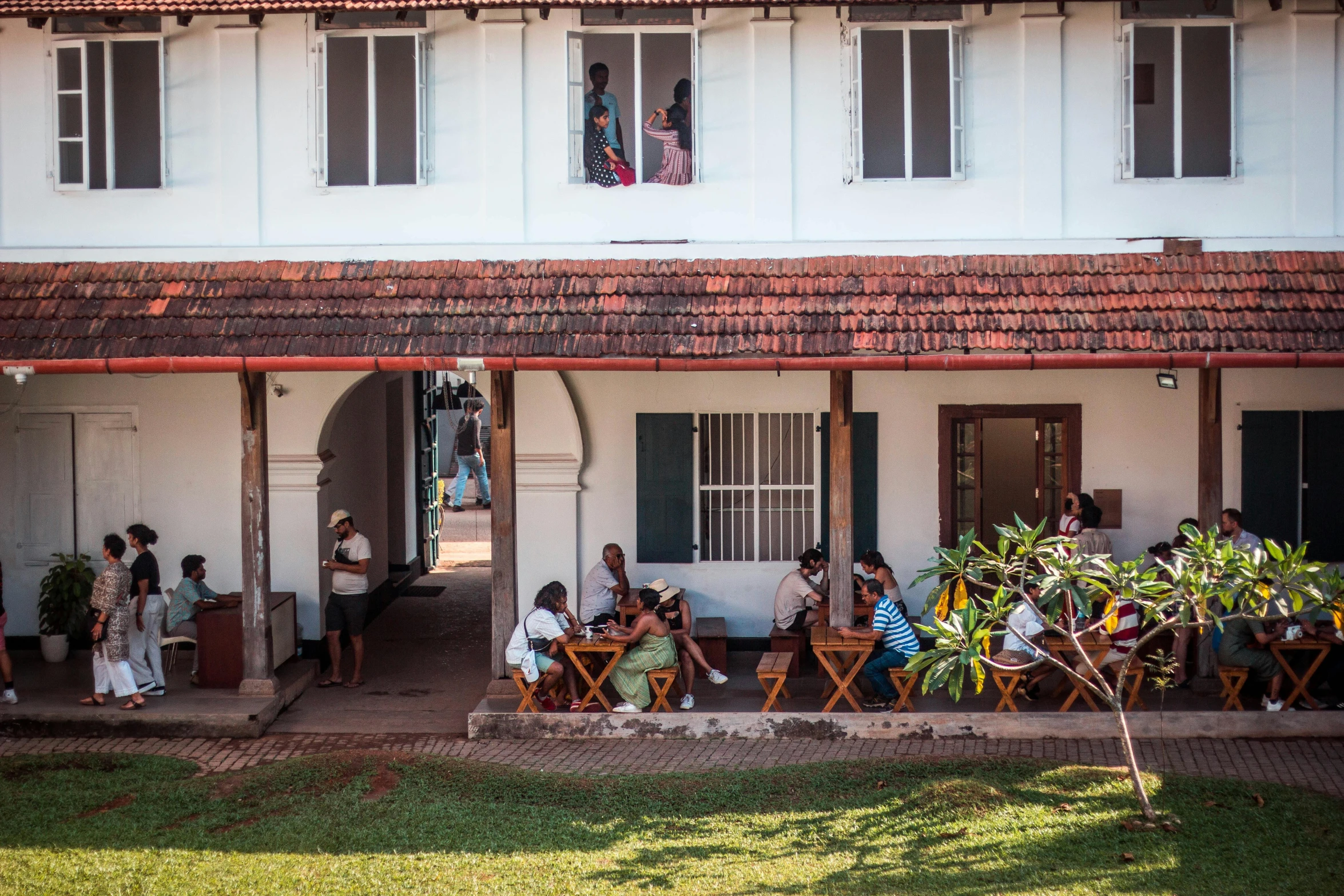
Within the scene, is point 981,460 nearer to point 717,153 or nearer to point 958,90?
point 958,90

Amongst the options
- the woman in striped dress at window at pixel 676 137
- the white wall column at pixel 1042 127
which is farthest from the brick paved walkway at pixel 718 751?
the woman in striped dress at window at pixel 676 137

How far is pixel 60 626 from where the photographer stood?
1247 cm

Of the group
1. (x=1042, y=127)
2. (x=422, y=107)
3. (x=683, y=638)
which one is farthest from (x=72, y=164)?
(x=1042, y=127)

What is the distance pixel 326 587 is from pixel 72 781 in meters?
3.73

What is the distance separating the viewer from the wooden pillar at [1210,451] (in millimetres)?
10758

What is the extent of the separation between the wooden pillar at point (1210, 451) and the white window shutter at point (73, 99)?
939cm

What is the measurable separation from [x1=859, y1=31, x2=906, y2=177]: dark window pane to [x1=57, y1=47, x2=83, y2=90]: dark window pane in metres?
6.61

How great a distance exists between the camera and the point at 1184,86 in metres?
11.4

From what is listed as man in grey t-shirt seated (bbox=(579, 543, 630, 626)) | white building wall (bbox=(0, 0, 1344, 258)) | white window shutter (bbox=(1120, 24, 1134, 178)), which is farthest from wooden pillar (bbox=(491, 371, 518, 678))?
white window shutter (bbox=(1120, 24, 1134, 178))

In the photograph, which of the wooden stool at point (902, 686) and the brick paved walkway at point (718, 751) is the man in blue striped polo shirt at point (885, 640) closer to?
the wooden stool at point (902, 686)

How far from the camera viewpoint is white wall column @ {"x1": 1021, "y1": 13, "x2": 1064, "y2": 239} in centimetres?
1098

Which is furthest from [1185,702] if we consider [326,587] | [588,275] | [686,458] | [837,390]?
[326,587]

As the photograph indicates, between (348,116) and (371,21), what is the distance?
91 centimetres

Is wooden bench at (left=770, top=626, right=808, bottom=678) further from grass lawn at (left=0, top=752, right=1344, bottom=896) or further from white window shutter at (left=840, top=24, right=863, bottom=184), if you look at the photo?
white window shutter at (left=840, top=24, right=863, bottom=184)
